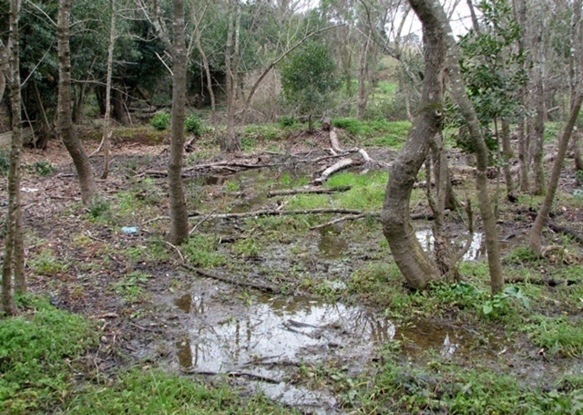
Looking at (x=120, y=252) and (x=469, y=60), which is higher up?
(x=469, y=60)

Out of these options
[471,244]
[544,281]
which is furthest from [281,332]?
[471,244]

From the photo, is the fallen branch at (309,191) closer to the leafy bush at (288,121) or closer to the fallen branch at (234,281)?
the fallen branch at (234,281)

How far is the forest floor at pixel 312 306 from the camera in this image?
3.92 m

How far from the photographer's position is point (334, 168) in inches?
548

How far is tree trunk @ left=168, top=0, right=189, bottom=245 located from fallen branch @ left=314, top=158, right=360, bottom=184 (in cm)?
540

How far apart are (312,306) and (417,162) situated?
2067 millimetres

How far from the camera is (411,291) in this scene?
5625 millimetres

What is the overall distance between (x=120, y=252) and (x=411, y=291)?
164 inches

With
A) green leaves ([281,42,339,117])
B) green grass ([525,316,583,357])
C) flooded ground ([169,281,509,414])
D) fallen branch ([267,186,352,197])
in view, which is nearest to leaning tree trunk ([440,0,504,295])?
green grass ([525,316,583,357])

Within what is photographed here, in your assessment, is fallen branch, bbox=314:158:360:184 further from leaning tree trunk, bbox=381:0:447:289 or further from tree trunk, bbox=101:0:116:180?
leaning tree trunk, bbox=381:0:447:289

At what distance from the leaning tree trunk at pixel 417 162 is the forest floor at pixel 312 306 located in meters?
0.32

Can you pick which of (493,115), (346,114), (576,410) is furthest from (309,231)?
(346,114)

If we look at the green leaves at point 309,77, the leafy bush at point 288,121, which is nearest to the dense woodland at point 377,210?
the green leaves at point 309,77

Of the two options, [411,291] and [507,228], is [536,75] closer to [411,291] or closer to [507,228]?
[507,228]
